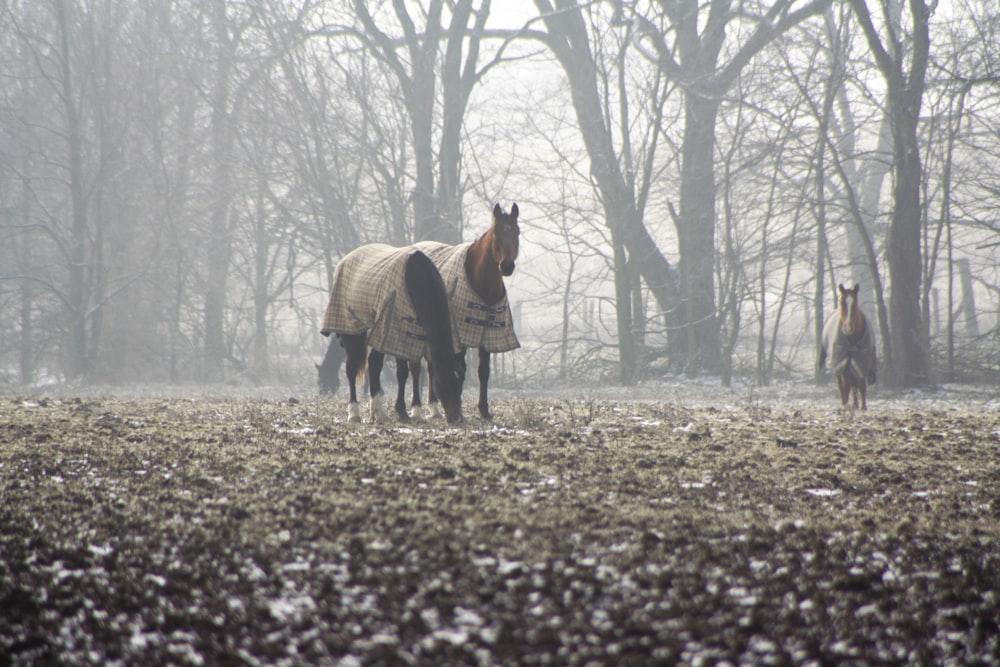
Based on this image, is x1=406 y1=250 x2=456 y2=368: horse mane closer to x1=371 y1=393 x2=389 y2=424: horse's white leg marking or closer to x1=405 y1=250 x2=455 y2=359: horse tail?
x1=405 y1=250 x2=455 y2=359: horse tail

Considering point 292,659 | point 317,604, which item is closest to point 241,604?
point 317,604

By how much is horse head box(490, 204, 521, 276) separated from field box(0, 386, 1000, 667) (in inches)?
72.2

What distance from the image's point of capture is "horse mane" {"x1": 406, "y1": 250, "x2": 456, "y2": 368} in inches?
315

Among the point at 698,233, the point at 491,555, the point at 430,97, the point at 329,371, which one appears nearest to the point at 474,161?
the point at 430,97

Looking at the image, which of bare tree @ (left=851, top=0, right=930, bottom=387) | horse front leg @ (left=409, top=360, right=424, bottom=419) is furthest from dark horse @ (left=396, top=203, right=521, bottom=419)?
bare tree @ (left=851, top=0, right=930, bottom=387)

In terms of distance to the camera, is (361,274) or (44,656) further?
(361,274)

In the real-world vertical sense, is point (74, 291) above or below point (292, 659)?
above

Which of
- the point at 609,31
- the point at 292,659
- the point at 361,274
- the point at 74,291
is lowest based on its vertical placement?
the point at 292,659

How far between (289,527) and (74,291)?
2368 centimetres

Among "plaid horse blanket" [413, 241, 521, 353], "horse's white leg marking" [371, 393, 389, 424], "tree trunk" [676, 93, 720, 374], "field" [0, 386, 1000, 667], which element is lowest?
"field" [0, 386, 1000, 667]

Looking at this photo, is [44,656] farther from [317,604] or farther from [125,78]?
[125,78]

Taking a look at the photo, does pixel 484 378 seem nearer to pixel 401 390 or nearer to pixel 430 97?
pixel 401 390

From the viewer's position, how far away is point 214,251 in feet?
93.2

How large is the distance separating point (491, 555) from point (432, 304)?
189 inches
